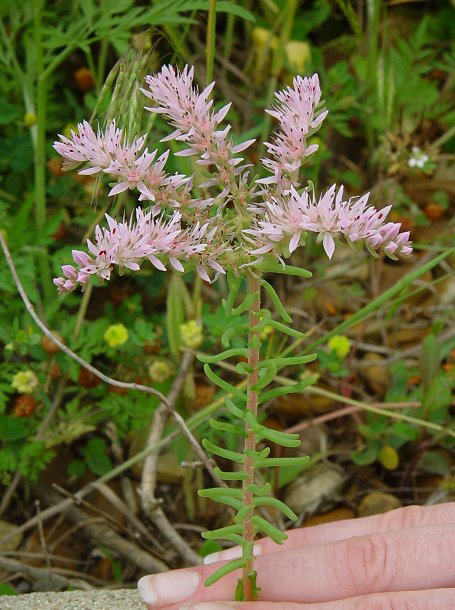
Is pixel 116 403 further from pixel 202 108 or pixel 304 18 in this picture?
pixel 304 18

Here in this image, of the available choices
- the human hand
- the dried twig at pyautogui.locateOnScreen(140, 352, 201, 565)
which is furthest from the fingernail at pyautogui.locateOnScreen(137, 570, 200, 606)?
the dried twig at pyautogui.locateOnScreen(140, 352, 201, 565)

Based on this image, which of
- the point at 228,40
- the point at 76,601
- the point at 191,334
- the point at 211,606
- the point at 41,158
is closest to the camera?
the point at 211,606

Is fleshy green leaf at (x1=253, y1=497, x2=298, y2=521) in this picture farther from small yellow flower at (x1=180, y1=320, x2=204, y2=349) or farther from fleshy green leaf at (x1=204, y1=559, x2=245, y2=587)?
small yellow flower at (x1=180, y1=320, x2=204, y2=349)

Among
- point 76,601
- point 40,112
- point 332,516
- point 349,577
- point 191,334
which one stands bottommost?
point 332,516

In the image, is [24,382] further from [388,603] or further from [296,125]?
[296,125]

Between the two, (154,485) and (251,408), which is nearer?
(251,408)

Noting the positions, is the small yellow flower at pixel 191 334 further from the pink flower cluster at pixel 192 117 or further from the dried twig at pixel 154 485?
the pink flower cluster at pixel 192 117

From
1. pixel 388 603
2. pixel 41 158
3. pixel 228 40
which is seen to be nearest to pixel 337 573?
pixel 388 603
